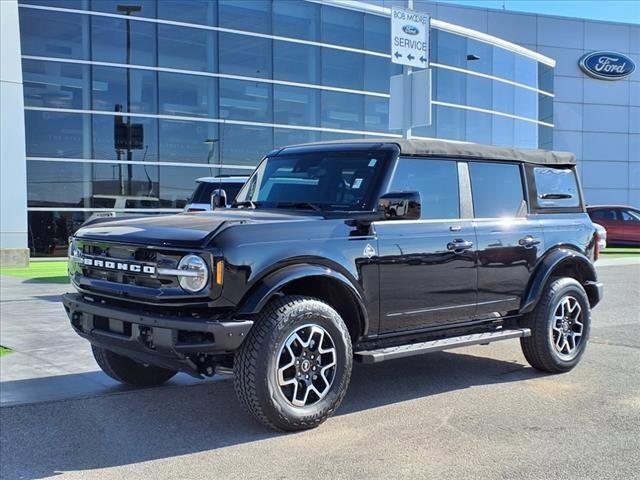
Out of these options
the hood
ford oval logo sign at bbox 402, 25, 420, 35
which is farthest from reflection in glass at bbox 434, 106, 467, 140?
the hood

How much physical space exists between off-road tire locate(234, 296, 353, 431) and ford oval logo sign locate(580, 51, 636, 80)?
35314 millimetres

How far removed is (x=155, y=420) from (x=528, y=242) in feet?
11.5

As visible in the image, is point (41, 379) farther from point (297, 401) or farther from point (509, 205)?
point (509, 205)

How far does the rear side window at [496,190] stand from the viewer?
5.99 metres

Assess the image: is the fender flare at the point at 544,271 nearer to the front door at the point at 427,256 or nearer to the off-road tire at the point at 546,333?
the off-road tire at the point at 546,333

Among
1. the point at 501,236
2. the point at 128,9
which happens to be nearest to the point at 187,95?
the point at 128,9

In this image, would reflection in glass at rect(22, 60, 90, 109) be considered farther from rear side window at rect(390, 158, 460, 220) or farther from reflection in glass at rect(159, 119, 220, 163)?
rear side window at rect(390, 158, 460, 220)

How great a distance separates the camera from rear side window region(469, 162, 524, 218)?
5994mm

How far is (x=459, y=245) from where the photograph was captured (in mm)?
5566

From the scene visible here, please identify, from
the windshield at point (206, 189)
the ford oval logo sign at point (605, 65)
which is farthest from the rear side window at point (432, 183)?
the ford oval logo sign at point (605, 65)

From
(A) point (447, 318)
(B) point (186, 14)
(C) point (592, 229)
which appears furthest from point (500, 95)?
(A) point (447, 318)

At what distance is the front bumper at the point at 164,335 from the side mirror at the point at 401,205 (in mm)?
1380

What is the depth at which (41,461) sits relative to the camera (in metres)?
4.22

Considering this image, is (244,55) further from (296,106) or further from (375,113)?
(375,113)
